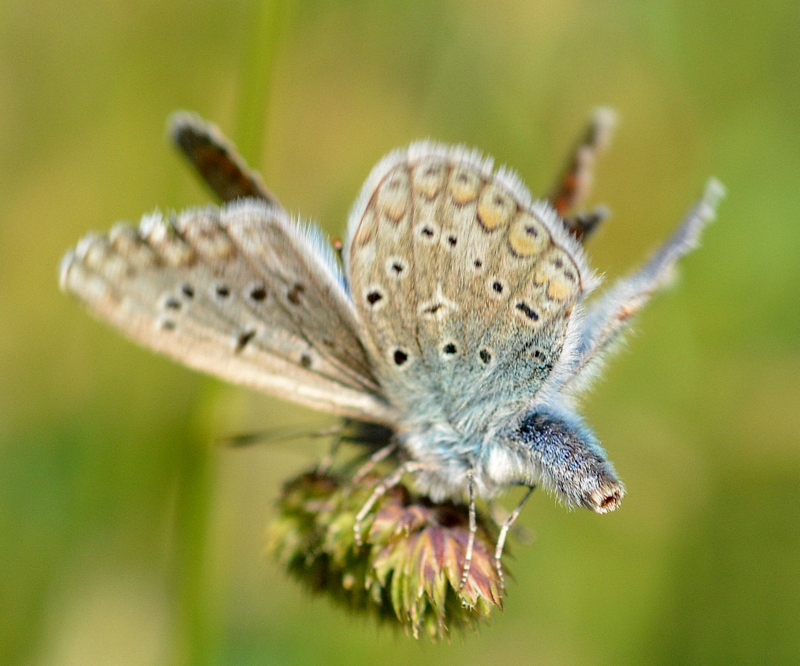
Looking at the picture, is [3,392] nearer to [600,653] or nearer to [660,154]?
[600,653]

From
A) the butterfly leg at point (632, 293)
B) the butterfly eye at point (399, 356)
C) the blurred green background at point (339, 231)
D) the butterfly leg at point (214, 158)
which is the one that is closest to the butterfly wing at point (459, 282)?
the butterfly eye at point (399, 356)

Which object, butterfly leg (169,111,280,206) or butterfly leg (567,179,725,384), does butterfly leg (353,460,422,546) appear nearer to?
butterfly leg (567,179,725,384)

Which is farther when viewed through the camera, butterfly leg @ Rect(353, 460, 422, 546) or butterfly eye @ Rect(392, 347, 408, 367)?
butterfly eye @ Rect(392, 347, 408, 367)

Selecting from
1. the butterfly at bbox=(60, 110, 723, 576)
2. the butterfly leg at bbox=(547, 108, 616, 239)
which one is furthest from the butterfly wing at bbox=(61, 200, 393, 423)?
the butterfly leg at bbox=(547, 108, 616, 239)

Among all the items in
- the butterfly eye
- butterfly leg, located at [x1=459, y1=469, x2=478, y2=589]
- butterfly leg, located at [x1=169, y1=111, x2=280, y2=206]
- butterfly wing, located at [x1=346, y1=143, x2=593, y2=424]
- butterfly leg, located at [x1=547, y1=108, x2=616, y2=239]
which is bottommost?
butterfly leg, located at [x1=459, y1=469, x2=478, y2=589]

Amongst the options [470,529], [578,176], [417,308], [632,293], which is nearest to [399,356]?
[417,308]

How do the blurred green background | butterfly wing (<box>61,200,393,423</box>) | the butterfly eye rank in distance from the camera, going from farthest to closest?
the blurred green background, the butterfly eye, butterfly wing (<box>61,200,393,423</box>)

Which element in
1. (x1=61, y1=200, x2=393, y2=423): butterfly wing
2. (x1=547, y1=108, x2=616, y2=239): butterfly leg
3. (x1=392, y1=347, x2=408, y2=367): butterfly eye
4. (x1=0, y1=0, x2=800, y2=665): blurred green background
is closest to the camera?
(x1=61, y1=200, x2=393, y2=423): butterfly wing
